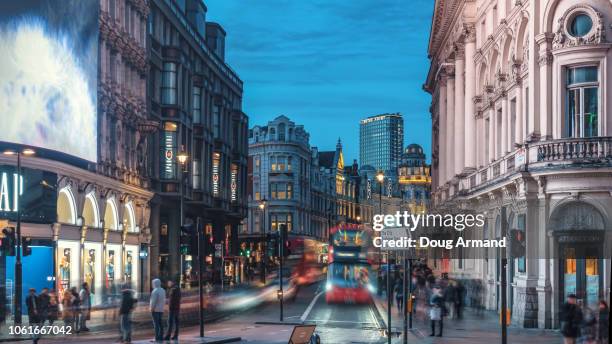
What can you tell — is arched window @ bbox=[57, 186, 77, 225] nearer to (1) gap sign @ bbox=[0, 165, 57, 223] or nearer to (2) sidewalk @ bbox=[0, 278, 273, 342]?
(1) gap sign @ bbox=[0, 165, 57, 223]

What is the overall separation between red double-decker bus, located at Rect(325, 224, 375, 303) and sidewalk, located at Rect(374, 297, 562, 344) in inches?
364

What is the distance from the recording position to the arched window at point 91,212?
4978 cm

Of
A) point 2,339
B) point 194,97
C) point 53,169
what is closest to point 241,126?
point 194,97

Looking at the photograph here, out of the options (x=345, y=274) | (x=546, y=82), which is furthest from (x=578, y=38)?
(x=345, y=274)

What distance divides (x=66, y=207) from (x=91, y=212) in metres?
4.46

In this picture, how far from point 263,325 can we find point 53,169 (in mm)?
12455

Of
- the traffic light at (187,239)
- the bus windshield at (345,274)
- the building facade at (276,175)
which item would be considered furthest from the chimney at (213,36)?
the traffic light at (187,239)

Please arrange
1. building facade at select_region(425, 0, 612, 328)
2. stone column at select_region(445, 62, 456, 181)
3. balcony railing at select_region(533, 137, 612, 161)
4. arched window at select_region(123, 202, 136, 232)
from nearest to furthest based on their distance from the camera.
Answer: balcony railing at select_region(533, 137, 612, 161), building facade at select_region(425, 0, 612, 328), arched window at select_region(123, 202, 136, 232), stone column at select_region(445, 62, 456, 181)

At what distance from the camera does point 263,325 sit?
38.5 m

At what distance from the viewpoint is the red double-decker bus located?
55.0 meters

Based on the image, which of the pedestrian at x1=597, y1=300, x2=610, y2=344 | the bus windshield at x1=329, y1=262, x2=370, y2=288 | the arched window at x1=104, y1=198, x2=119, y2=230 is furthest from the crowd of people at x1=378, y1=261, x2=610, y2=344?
the arched window at x1=104, y1=198, x2=119, y2=230

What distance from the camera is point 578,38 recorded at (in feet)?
112

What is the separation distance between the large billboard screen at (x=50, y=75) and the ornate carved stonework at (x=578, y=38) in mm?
21220

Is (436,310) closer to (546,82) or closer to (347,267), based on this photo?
(546,82)
